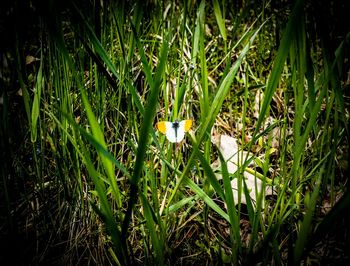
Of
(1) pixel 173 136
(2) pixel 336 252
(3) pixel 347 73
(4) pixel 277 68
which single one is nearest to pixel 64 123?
(1) pixel 173 136

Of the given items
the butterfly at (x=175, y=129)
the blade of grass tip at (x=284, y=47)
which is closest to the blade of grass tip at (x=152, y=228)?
the butterfly at (x=175, y=129)

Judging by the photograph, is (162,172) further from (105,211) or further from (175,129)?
(105,211)

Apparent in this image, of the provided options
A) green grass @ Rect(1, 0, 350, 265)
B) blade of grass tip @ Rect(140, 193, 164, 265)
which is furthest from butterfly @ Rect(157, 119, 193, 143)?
blade of grass tip @ Rect(140, 193, 164, 265)

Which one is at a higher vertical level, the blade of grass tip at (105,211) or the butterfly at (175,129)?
the butterfly at (175,129)

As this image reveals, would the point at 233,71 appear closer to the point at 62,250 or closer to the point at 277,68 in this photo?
the point at 277,68

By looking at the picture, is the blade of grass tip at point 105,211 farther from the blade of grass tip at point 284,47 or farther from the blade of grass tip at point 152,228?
the blade of grass tip at point 284,47

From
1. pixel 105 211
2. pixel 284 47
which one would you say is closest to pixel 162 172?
pixel 105 211

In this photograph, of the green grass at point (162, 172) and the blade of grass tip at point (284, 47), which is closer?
the blade of grass tip at point (284, 47)

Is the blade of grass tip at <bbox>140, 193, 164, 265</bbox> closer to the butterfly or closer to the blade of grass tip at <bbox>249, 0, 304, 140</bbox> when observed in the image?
the butterfly
